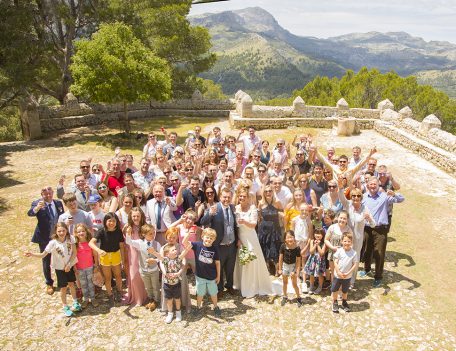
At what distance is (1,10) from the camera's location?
1647 centimetres

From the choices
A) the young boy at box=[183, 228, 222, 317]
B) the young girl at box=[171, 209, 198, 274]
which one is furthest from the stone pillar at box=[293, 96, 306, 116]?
the young boy at box=[183, 228, 222, 317]

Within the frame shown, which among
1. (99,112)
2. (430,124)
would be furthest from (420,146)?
(99,112)

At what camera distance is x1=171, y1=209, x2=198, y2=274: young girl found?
19.0 ft

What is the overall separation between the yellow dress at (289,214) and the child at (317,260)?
457mm

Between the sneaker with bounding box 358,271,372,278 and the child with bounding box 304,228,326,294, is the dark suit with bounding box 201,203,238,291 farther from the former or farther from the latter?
the sneaker with bounding box 358,271,372,278

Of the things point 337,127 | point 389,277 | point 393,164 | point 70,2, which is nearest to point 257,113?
point 337,127

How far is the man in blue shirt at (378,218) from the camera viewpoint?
660 cm

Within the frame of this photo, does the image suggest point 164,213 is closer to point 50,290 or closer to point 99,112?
point 50,290

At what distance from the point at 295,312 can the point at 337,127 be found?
1483cm

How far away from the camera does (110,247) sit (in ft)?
19.7

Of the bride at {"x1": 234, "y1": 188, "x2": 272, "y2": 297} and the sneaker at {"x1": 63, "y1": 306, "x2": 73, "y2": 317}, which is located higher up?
the bride at {"x1": 234, "y1": 188, "x2": 272, "y2": 297}

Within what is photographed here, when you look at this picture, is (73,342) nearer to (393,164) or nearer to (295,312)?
(295,312)

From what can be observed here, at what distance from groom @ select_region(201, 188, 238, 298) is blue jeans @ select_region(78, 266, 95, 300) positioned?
2.14 m

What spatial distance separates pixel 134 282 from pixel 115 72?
1235cm
